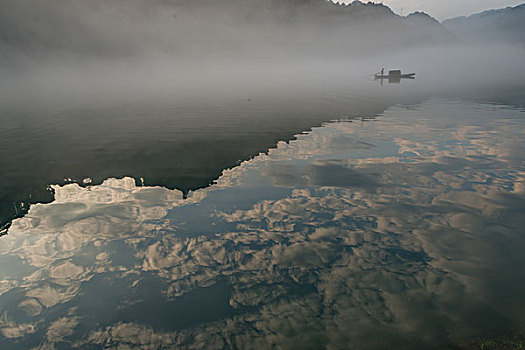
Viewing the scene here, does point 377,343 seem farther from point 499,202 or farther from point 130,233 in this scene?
point 499,202

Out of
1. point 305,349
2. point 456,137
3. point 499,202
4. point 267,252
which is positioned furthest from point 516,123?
point 305,349

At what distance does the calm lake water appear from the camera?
31.0ft

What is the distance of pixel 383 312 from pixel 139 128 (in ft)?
120

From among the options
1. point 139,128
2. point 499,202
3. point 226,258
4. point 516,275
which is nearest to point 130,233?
point 226,258

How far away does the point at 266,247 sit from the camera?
13.3 metres

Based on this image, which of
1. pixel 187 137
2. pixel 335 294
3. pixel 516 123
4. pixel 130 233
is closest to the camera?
pixel 335 294

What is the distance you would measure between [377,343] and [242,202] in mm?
10039

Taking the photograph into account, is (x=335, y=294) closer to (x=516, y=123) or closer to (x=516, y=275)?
(x=516, y=275)

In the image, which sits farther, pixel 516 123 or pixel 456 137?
pixel 516 123

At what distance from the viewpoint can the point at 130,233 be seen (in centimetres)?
1476

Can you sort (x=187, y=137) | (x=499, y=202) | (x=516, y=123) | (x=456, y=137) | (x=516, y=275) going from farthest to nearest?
(x=516, y=123)
(x=187, y=137)
(x=456, y=137)
(x=499, y=202)
(x=516, y=275)

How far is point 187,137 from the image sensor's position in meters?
34.4

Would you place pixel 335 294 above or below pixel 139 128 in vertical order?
below

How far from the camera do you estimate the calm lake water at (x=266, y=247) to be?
9445mm
